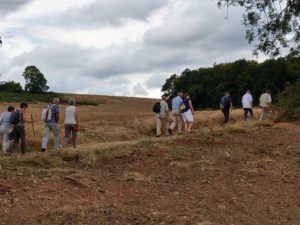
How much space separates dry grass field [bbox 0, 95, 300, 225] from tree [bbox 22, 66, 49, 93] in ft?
228

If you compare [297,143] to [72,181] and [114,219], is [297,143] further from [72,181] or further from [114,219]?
[114,219]

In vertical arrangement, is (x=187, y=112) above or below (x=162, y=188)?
above

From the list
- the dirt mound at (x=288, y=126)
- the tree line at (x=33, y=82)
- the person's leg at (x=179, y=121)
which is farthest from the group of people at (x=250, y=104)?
the tree line at (x=33, y=82)

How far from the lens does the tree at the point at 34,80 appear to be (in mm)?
Result: 81938

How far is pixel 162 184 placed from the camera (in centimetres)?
948

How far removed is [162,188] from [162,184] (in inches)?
11.4

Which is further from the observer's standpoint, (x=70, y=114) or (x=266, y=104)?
(x=266, y=104)

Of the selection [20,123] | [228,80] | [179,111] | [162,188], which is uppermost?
[228,80]

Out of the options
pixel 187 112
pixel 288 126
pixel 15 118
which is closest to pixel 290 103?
pixel 288 126

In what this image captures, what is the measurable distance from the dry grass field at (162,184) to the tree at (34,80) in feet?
228

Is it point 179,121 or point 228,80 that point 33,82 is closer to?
point 228,80

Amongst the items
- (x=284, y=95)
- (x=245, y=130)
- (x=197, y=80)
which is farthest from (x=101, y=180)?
(x=197, y=80)

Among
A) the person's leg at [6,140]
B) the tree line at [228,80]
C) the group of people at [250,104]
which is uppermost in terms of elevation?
the tree line at [228,80]

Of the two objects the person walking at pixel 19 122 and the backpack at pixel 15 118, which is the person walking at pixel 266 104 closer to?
the person walking at pixel 19 122
